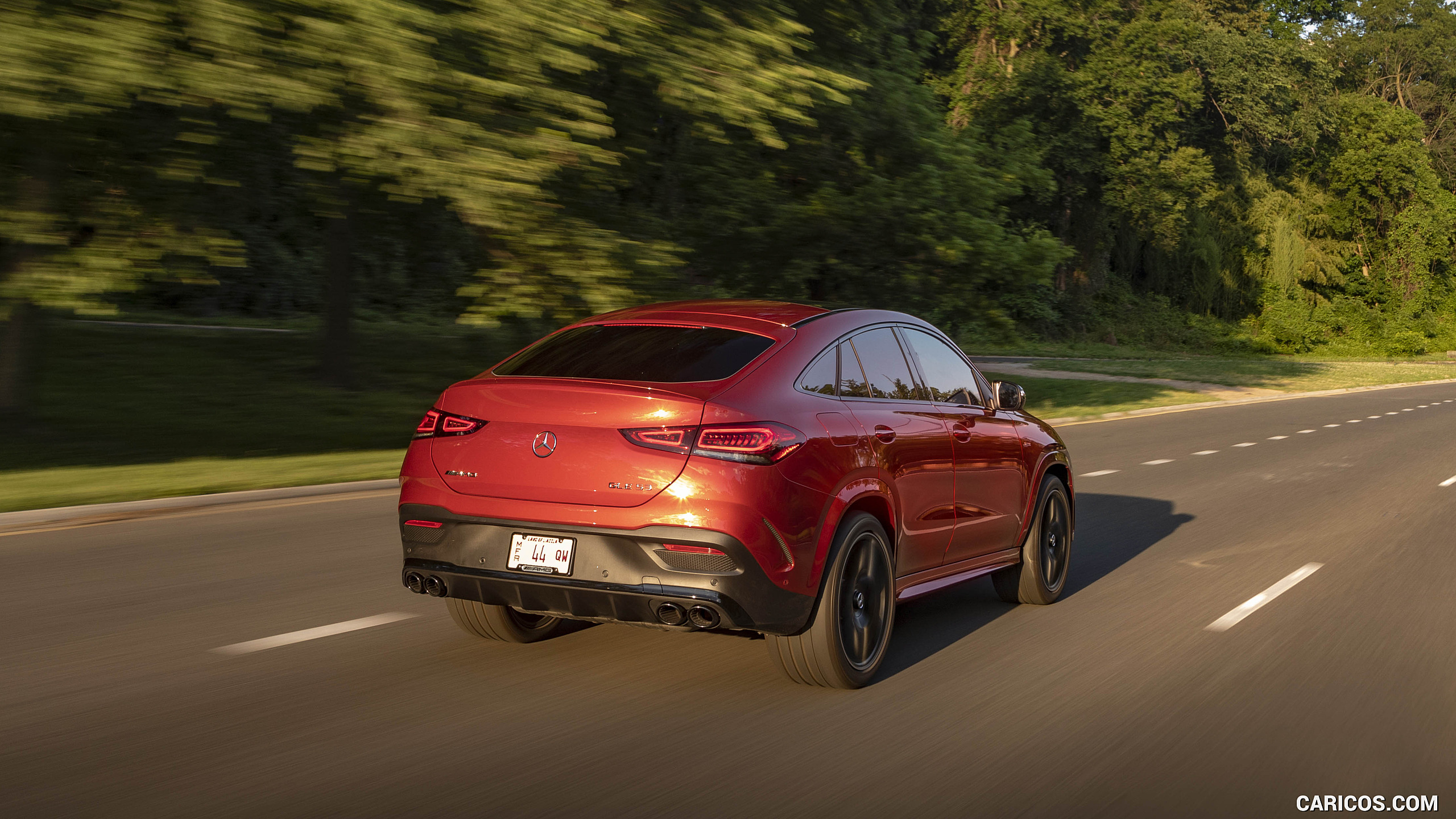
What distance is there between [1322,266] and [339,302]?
61815 mm

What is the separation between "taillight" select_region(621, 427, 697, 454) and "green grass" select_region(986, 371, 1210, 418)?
2064 cm

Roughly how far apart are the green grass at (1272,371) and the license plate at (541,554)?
1474 inches

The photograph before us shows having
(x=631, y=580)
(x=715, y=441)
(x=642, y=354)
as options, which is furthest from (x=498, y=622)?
(x=715, y=441)

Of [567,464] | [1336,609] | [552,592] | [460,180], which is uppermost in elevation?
[460,180]

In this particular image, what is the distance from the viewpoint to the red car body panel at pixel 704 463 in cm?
518

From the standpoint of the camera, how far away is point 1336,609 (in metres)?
7.77

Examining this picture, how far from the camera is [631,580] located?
17.0 ft

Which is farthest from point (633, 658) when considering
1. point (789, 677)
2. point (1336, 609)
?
point (1336, 609)

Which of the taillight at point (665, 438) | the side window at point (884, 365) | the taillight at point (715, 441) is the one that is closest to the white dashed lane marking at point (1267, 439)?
the side window at point (884, 365)

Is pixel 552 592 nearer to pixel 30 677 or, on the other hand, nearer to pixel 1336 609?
pixel 30 677

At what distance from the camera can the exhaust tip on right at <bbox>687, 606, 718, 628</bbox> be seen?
516 cm

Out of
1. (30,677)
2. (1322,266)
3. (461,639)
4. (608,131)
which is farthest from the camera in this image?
(1322,266)

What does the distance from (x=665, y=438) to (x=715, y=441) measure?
0.19 m

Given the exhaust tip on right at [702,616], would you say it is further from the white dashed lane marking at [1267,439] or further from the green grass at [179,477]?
the green grass at [179,477]
